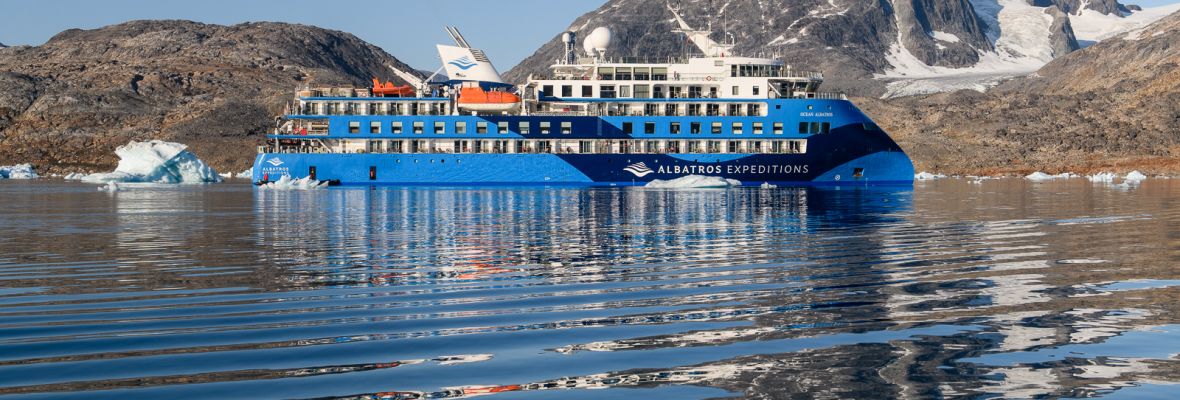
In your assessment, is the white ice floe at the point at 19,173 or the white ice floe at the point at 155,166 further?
the white ice floe at the point at 19,173

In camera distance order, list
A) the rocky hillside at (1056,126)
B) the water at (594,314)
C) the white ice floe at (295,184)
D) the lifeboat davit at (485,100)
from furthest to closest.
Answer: the rocky hillside at (1056,126) < the lifeboat davit at (485,100) < the white ice floe at (295,184) < the water at (594,314)

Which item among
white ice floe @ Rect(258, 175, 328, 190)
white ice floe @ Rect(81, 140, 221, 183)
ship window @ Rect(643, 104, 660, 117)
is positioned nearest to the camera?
white ice floe @ Rect(258, 175, 328, 190)

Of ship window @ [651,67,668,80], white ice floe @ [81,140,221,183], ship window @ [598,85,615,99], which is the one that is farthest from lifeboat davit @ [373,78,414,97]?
ship window @ [651,67,668,80]

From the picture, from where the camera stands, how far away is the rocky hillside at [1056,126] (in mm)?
144250

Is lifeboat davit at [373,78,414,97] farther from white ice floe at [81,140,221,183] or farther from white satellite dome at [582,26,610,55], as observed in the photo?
white ice floe at [81,140,221,183]

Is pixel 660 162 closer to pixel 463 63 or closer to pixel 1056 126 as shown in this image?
pixel 463 63

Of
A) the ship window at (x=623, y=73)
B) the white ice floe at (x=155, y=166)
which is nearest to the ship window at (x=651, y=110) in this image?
the ship window at (x=623, y=73)

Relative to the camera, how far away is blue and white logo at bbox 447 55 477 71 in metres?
89.4

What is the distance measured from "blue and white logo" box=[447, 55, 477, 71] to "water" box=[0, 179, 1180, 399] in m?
62.1

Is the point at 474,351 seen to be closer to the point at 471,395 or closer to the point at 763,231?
the point at 471,395

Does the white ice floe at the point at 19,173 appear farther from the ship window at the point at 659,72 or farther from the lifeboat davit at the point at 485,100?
the ship window at the point at 659,72

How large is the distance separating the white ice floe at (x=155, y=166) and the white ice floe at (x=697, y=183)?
127 ft

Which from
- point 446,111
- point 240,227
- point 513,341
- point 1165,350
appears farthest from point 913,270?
point 446,111

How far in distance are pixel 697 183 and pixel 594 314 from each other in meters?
60.9
